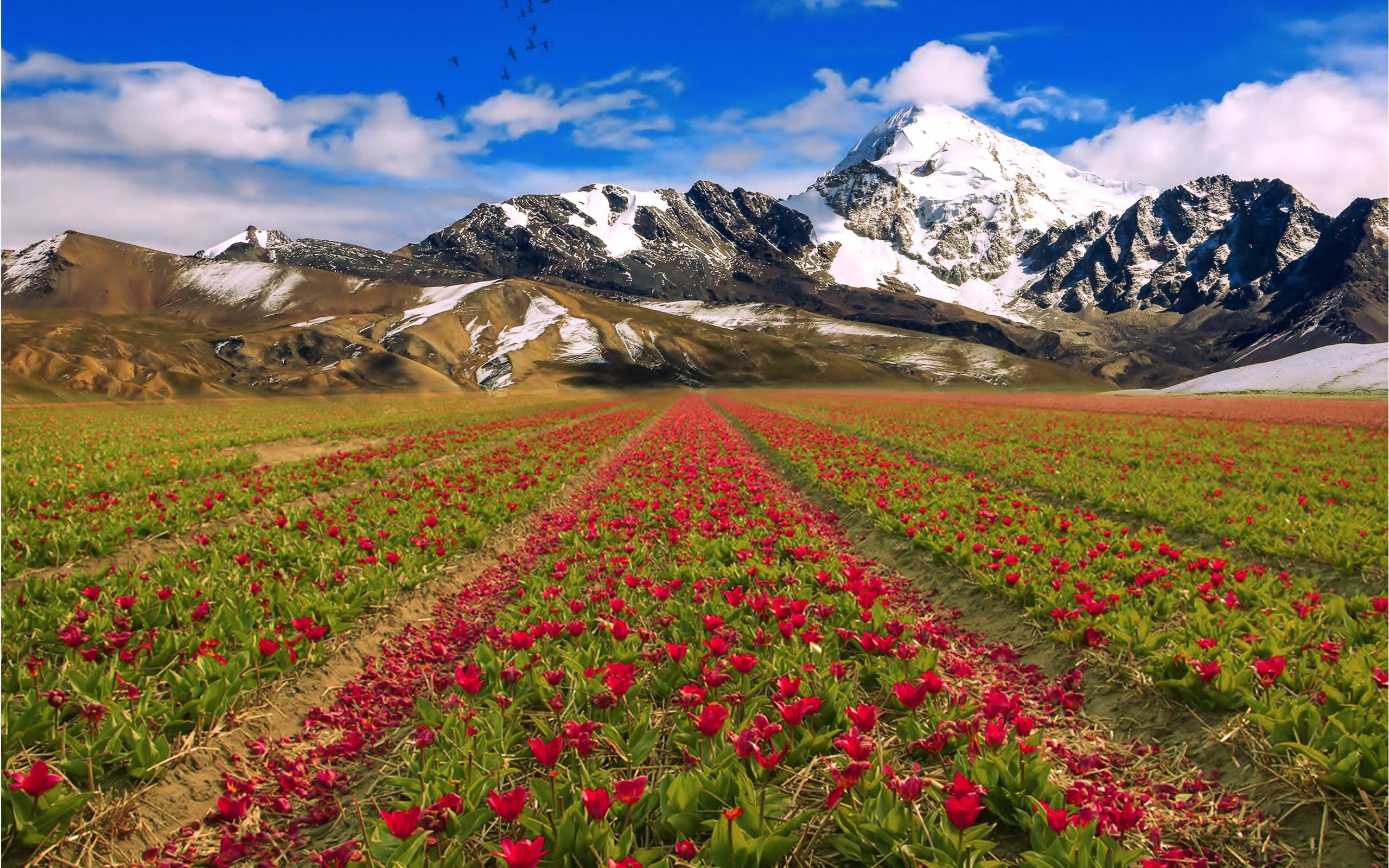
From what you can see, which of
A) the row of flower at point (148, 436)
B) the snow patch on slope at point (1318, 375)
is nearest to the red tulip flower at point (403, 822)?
the row of flower at point (148, 436)

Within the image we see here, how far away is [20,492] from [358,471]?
19.6 feet

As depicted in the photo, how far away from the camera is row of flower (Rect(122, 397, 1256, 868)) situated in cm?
293

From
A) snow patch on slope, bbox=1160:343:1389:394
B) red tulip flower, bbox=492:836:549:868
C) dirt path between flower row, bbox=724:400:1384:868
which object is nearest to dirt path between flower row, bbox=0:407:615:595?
red tulip flower, bbox=492:836:549:868

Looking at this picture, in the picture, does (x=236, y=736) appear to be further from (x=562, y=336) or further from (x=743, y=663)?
(x=562, y=336)

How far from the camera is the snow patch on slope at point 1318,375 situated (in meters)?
122

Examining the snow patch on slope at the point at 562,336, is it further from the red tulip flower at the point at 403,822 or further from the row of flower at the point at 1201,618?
the red tulip flower at the point at 403,822

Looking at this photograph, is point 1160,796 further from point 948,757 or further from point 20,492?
point 20,492

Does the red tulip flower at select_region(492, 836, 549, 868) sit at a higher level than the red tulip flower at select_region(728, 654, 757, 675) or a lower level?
lower

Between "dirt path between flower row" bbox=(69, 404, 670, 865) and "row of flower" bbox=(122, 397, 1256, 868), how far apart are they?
0.22 metres

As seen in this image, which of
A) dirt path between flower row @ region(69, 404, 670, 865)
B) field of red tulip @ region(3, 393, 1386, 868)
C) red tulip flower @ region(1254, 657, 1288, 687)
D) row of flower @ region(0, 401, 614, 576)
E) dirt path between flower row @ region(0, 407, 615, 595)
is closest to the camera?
field of red tulip @ region(3, 393, 1386, 868)

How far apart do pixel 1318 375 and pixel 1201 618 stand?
598 ft

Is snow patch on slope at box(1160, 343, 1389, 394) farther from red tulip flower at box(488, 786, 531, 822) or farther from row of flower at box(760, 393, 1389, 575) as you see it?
red tulip flower at box(488, 786, 531, 822)

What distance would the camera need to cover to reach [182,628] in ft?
18.9

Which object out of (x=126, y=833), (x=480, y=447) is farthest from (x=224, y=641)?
(x=480, y=447)
